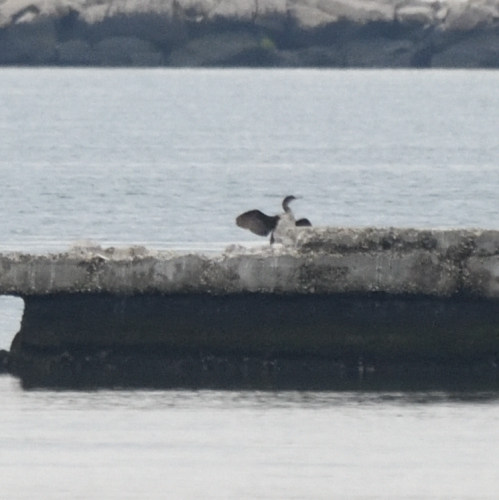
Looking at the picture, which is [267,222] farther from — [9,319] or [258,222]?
[9,319]

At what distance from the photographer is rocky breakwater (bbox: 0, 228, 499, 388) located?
659 inches

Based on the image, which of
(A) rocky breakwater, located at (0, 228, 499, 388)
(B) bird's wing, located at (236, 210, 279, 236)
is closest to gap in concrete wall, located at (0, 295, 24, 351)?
(B) bird's wing, located at (236, 210, 279, 236)

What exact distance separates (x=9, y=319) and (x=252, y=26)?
113m

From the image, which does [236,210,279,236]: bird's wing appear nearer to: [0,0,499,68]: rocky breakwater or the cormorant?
the cormorant

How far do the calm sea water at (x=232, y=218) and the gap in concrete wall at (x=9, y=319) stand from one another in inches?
2.5

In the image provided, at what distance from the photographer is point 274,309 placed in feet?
55.5

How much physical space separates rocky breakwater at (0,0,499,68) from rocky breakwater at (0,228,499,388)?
11515 cm

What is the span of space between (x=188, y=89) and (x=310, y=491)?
108570mm

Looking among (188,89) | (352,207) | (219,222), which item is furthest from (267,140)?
(188,89)

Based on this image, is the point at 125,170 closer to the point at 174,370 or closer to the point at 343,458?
the point at 174,370

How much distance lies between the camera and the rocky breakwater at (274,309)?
1675 centimetres

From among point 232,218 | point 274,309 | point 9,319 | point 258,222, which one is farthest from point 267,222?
point 232,218

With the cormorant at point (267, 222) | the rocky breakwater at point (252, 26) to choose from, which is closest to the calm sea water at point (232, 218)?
the cormorant at point (267, 222)

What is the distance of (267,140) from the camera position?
70.2 m
